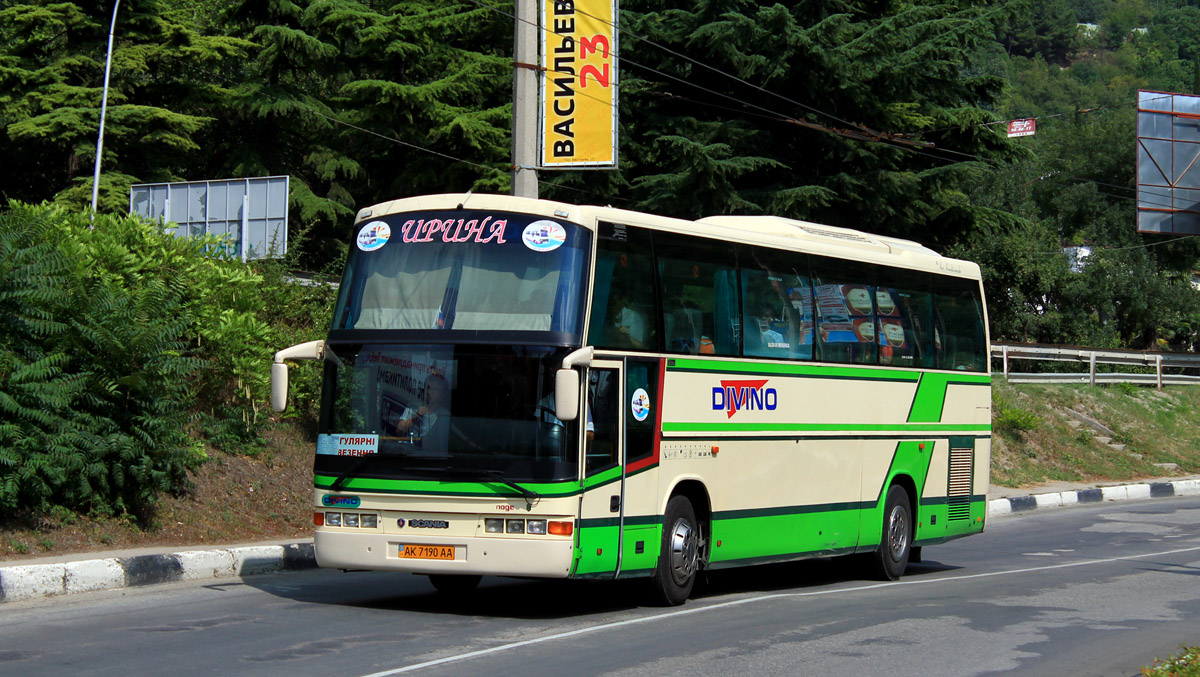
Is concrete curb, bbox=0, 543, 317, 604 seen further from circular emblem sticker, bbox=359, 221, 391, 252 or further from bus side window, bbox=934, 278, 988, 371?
bus side window, bbox=934, 278, 988, 371

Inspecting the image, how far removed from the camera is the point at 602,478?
10195mm

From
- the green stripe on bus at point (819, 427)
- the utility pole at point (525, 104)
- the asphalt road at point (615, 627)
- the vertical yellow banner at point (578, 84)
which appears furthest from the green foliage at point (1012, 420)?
the utility pole at point (525, 104)

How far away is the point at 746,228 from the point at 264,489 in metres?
6.71

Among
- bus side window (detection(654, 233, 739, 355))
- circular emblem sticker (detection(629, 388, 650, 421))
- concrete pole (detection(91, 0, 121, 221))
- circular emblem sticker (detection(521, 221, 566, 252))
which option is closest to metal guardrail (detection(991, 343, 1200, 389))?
bus side window (detection(654, 233, 739, 355))

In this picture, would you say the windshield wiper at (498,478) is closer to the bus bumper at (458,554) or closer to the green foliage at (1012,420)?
the bus bumper at (458,554)

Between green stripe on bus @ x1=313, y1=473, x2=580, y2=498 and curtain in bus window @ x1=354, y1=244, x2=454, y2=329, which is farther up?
curtain in bus window @ x1=354, y1=244, x2=454, y2=329

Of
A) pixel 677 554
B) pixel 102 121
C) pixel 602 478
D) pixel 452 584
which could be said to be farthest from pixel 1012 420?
pixel 102 121

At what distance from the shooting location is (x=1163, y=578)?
13.9 metres

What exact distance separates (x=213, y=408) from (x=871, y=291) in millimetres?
8179

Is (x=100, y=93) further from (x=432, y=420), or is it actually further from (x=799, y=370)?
(x=432, y=420)

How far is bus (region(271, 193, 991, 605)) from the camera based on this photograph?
32.2 feet

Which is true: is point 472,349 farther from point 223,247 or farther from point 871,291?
point 223,247

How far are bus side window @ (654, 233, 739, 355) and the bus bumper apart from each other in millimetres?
2334

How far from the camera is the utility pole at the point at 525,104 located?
1593cm
